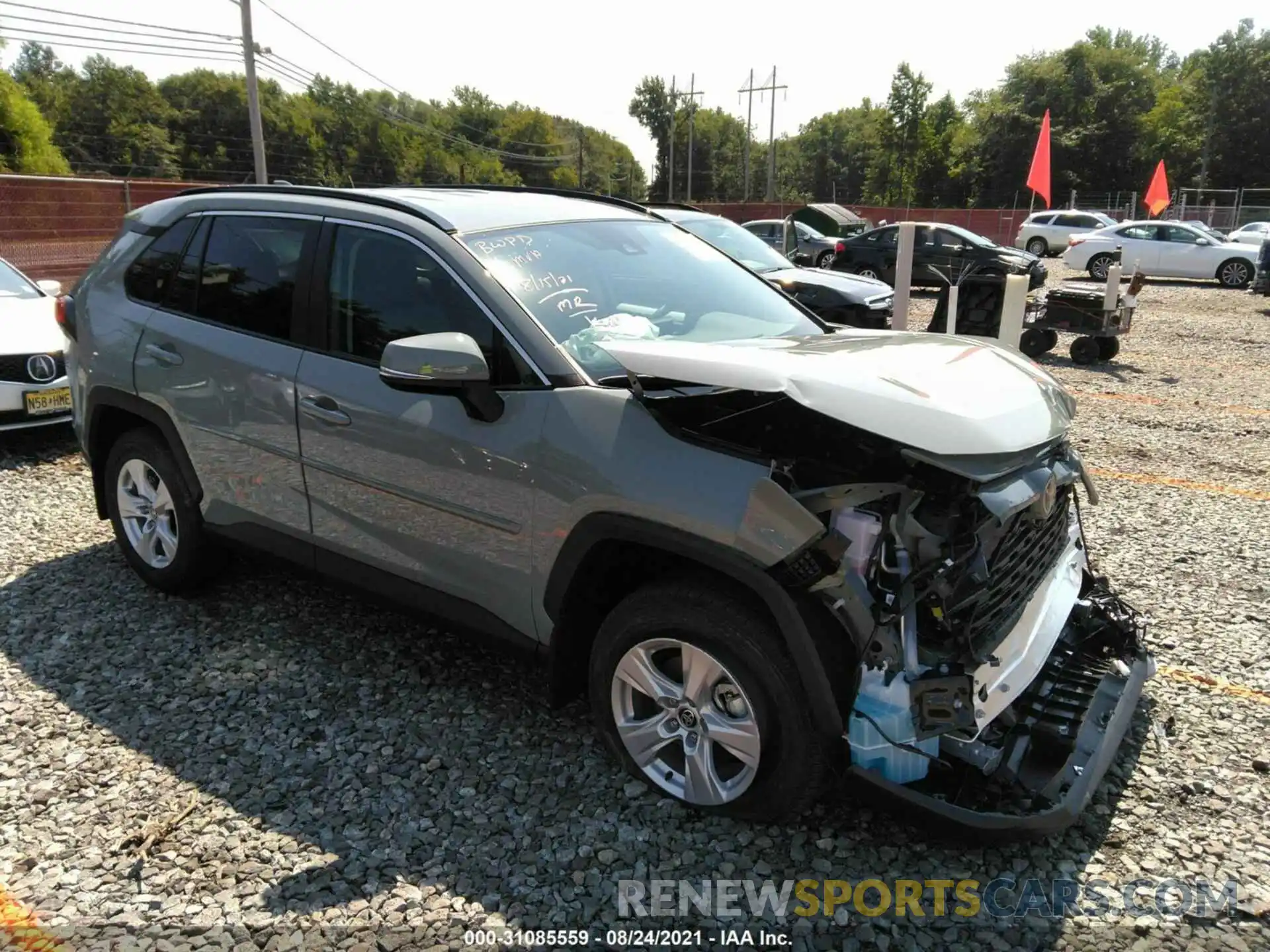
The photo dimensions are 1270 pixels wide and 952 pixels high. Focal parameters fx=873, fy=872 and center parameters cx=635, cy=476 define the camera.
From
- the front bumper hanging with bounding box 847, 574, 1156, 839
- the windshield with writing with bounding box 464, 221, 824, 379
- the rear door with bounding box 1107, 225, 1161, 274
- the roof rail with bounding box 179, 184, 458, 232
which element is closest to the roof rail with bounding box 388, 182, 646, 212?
the windshield with writing with bounding box 464, 221, 824, 379

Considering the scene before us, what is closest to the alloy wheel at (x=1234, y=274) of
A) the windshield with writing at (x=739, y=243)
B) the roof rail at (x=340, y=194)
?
the windshield with writing at (x=739, y=243)

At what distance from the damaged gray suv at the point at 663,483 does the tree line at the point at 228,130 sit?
182 feet

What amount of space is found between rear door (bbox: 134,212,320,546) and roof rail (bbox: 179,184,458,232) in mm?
152

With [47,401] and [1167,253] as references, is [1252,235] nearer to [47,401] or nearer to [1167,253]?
[1167,253]

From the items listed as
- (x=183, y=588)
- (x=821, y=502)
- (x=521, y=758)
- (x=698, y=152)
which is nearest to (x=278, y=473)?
(x=183, y=588)

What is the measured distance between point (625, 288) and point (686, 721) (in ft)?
5.28

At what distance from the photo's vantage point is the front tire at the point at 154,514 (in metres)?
4.06

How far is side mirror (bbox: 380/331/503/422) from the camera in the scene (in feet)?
8.83

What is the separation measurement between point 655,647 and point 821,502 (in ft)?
2.30

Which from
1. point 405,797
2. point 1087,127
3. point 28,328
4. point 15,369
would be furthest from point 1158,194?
point 1087,127

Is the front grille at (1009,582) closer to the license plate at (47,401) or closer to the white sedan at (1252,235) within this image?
the license plate at (47,401)

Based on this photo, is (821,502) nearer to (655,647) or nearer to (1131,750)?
(655,647)

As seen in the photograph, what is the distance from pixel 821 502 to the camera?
7.70 feet

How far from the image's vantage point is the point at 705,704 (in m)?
2.60
